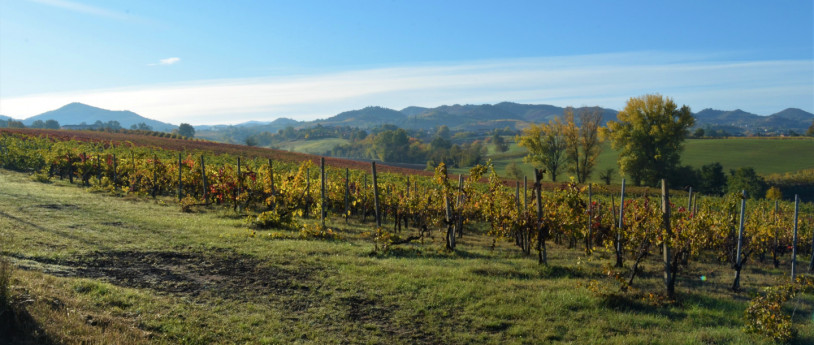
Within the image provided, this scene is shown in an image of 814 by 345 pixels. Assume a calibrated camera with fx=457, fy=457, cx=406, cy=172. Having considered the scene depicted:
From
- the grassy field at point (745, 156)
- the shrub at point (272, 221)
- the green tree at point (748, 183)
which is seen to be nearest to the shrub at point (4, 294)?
the shrub at point (272, 221)

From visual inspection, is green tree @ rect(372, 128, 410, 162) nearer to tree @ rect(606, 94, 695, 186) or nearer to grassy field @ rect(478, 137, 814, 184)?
grassy field @ rect(478, 137, 814, 184)

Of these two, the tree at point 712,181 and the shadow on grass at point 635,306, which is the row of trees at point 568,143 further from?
the shadow on grass at point 635,306

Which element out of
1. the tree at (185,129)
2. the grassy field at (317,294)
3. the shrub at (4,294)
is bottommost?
the grassy field at (317,294)

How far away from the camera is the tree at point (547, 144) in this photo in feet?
195

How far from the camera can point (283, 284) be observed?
29.5 feet

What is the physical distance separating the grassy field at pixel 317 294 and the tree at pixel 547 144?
4723cm

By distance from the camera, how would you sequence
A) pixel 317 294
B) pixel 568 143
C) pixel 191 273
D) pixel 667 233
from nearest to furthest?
pixel 317 294
pixel 667 233
pixel 191 273
pixel 568 143

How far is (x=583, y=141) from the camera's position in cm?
5772

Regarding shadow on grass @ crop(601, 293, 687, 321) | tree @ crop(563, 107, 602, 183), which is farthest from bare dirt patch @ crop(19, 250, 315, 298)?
tree @ crop(563, 107, 602, 183)

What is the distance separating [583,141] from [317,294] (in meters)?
55.0

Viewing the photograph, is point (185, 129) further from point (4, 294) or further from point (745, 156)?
point (4, 294)

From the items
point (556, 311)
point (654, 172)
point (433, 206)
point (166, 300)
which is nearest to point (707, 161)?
point (654, 172)

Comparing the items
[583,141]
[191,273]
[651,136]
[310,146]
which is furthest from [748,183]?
[310,146]

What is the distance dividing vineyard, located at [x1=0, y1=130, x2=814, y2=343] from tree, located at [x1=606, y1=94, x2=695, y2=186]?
36.2 meters
